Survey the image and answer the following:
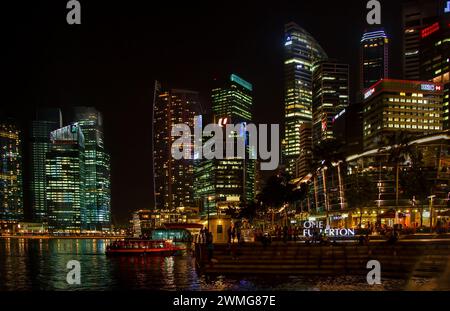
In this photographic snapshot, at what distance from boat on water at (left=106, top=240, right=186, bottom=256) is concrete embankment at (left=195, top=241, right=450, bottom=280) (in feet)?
154

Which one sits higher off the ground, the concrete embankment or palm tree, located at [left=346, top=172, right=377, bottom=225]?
palm tree, located at [left=346, top=172, right=377, bottom=225]

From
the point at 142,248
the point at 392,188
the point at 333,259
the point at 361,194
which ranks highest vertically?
the point at 392,188

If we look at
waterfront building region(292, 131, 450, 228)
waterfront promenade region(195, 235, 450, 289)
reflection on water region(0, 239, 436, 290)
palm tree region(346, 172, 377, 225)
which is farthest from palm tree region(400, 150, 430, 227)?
reflection on water region(0, 239, 436, 290)

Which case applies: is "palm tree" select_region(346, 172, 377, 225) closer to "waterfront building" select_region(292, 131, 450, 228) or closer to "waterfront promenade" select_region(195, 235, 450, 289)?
"waterfront building" select_region(292, 131, 450, 228)

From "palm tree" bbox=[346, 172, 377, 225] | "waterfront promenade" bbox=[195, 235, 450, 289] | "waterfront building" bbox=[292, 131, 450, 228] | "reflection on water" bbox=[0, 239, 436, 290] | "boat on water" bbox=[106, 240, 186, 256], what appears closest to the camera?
"reflection on water" bbox=[0, 239, 436, 290]

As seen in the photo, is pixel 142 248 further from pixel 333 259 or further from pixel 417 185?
pixel 333 259

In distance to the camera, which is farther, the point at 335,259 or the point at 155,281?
the point at 155,281

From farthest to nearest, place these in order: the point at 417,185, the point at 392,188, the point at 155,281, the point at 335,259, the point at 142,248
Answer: the point at 392,188 < the point at 142,248 < the point at 417,185 < the point at 155,281 < the point at 335,259

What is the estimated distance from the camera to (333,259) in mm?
47344

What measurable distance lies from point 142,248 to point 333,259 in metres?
56.0

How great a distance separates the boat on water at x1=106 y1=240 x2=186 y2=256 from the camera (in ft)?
314

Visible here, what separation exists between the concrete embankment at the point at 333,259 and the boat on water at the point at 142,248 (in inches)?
1850

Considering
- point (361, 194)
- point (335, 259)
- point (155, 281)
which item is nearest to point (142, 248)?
point (155, 281)
